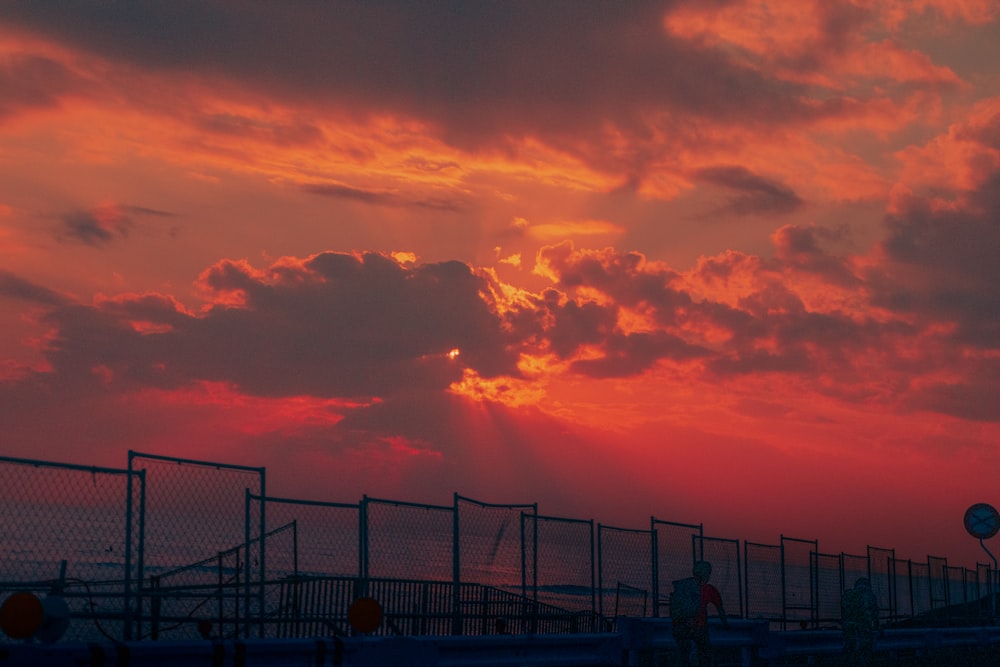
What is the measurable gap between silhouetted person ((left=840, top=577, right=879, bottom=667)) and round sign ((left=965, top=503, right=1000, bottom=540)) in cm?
1190

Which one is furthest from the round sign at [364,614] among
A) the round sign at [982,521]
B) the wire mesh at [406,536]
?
the round sign at [982,521]

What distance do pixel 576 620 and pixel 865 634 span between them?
562 cm

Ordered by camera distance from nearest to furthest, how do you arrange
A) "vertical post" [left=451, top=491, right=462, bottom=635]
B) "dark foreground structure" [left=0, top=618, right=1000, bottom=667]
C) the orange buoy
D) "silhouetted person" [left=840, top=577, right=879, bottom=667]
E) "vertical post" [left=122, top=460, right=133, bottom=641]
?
the orange buoy < "dark foreground structure" [left=0, top=618, right=1000, bottom=667] < "vertical post" [left=122, top=460, right=133, bottom=641] < "silhouetted person" [left=840, top=577, right=879, bottom=667] < "vertical post" [left=451, top=491, right=462, bottom=635]

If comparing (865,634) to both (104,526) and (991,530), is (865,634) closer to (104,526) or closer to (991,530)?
(104,526)

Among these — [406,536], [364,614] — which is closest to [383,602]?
[406,536]

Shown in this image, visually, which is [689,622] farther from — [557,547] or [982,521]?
[982,521]

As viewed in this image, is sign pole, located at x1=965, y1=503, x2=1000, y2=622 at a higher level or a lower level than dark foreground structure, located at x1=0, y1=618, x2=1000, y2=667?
higher

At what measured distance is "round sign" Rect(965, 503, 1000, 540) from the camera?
26.8 m

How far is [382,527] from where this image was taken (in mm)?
17875

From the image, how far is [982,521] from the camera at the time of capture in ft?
88.8

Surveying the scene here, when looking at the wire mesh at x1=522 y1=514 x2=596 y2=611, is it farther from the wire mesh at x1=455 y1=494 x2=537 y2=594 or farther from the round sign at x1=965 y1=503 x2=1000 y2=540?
the round sign at x1=965 y1=503 x2=1000 y2=540

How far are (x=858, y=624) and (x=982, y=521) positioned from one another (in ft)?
40.7

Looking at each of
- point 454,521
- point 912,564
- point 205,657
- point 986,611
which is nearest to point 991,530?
point 912,564

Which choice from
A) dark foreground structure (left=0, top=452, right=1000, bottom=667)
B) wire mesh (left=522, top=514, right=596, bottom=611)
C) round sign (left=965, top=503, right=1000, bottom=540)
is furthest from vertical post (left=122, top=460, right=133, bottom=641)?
round sign (left=965, top=503, right=1000, bottom=540)
